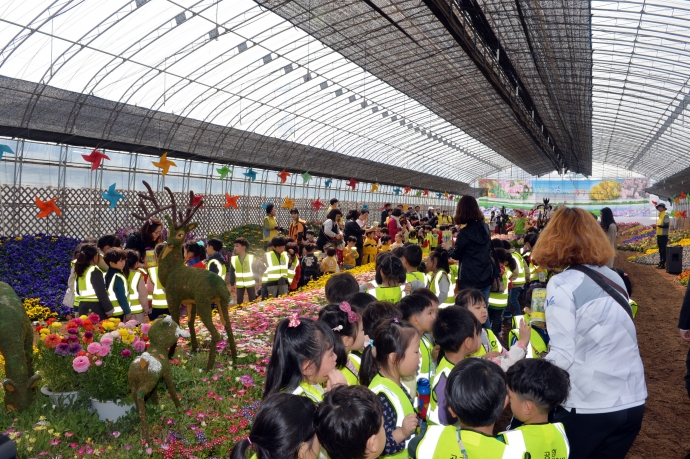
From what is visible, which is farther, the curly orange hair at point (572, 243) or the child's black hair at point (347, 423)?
the curly orange hair at point (572, 243)

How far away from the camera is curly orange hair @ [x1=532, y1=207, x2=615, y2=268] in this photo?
268 cm

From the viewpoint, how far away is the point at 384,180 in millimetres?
38188

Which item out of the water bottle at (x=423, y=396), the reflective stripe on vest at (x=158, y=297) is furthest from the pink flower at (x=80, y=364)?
the reflective stripe on vest at (x=158, y=297)

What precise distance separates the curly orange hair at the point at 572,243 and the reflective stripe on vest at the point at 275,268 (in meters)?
6.54

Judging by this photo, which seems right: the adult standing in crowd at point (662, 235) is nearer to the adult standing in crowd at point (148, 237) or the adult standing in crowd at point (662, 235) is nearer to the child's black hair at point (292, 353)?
the adult standing in crowd at point (148, 237)

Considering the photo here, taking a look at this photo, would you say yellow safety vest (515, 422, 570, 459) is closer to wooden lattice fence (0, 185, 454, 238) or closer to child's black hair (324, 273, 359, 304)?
child's black hair (324, 273, 359, 304)

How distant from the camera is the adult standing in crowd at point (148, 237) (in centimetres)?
661

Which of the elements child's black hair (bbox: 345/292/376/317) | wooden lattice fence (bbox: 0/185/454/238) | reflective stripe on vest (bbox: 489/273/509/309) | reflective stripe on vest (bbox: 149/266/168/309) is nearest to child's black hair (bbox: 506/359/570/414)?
child's black hair (bbox: 345/292/376/317)

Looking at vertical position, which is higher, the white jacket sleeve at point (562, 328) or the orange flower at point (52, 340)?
the white jacket sleeve at point (562, 328)

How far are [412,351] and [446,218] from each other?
793 inches

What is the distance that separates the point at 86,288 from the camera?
5.95m

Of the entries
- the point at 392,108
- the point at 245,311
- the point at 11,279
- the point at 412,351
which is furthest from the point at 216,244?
the point at 392,108

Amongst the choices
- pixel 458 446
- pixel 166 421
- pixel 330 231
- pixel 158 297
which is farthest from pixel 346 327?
pixel 330 231

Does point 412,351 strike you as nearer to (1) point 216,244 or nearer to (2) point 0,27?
(1) point 216,244
